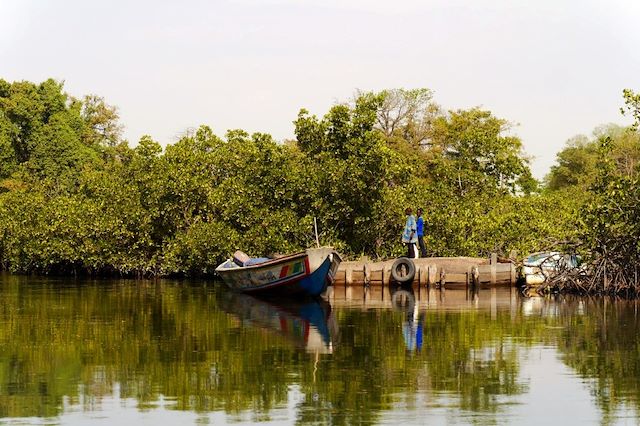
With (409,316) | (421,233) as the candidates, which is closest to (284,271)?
(421,233)

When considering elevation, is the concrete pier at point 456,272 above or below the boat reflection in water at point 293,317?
above

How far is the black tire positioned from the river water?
5273 mm

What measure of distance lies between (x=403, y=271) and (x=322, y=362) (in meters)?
17.6

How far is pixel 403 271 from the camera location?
34.0 metres

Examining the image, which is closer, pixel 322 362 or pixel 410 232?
pixel 322 362

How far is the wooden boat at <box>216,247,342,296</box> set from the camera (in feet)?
96.7

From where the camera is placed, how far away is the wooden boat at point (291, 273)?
96.7 ft

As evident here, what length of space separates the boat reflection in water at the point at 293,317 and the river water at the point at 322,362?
0.05m

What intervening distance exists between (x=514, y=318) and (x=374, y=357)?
292 inches

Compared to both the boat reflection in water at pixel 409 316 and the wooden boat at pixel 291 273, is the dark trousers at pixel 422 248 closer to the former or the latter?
the boat reflection in water at pixel 409 316

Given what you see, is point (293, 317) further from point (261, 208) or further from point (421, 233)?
point (261, 208)

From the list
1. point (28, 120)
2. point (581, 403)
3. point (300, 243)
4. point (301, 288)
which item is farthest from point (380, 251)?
point (28, 120)

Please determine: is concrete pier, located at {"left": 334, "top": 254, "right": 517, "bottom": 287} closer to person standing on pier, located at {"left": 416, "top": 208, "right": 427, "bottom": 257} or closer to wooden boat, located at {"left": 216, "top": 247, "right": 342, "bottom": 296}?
person standing on pier, located at {"left": 416, "top": 208, "right": 427, "bottom": 257}

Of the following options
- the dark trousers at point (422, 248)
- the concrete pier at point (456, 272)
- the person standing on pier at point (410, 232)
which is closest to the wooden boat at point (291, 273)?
the person standing on pier at point (410, 232)
